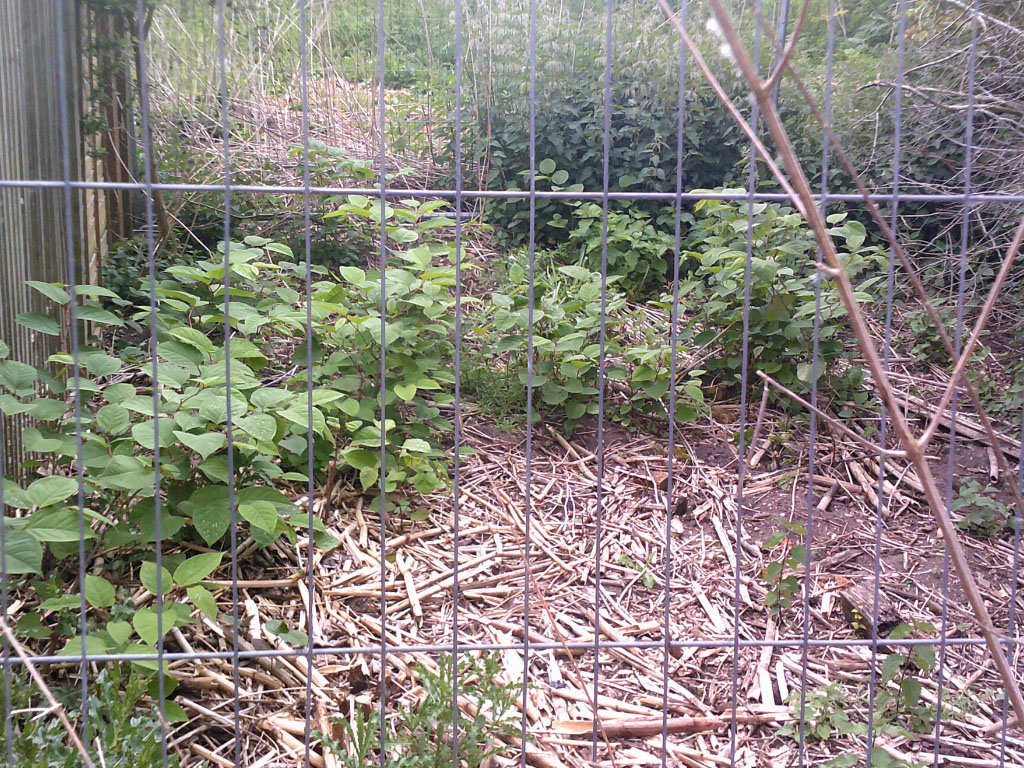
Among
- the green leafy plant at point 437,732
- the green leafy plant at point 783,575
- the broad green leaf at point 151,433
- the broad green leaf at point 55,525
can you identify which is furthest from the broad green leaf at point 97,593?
the green leafy plant at point 783,575

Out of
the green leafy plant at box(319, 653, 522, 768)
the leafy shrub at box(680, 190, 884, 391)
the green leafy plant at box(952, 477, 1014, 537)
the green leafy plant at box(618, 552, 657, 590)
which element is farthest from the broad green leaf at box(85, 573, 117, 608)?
the green leafy plant at box(952, 477, 1014, 537)

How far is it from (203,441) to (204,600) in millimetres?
403

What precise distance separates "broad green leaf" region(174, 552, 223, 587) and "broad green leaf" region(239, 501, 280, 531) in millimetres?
119

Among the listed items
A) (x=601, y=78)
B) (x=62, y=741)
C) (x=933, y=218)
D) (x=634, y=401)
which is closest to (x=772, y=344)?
(x=634, y=401)

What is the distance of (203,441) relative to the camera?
7.52 ft

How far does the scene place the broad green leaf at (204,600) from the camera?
2223mm

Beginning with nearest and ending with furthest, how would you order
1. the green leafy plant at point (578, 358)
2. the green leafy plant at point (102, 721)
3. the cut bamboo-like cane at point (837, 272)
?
the cut bamboo-like cane at point (837, 272) < the green leafy plant at point (102, 721) < the green leafy plant at point (578, 358)

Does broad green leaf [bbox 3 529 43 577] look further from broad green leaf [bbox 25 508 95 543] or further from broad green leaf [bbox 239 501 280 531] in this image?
broad green leaf [bbox 239 501 280 531]

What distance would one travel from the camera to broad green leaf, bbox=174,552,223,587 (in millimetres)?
2281

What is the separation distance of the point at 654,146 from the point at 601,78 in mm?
603

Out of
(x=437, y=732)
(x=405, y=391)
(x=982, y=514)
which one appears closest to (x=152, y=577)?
(x=437, y=732)

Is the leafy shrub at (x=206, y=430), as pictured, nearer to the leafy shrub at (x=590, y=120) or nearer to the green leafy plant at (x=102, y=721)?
the green leafy plant at (x=102, y=721)

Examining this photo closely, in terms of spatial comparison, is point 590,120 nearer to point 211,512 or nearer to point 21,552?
point 211,512

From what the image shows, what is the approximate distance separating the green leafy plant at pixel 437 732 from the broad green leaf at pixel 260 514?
53cm
